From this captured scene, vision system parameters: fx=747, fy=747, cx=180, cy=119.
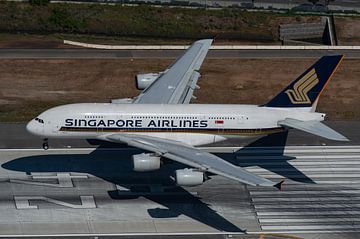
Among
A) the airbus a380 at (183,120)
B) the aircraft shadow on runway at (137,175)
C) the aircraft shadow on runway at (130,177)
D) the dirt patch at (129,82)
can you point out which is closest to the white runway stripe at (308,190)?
the aircraft shadow on runway at (137,175)

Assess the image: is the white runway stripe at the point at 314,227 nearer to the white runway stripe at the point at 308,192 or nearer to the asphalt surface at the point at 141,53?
the white runway stripe at the point at 308,192

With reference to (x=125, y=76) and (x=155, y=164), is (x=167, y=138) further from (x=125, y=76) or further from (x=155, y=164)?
(x=125, y=76)

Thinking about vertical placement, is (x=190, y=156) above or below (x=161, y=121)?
below

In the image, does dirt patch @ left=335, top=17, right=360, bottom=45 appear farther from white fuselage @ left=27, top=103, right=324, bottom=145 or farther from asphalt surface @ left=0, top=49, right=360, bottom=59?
white fuselage @ left=27, top=103, right=324, bottom=145

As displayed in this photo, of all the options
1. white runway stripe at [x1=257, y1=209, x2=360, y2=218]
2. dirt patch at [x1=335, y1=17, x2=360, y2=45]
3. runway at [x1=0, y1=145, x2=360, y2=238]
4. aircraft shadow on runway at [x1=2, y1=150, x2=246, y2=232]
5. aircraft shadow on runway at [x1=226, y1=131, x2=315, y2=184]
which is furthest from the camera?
dirt patch at [x1=335, y1=17, x2=360, y2=45]

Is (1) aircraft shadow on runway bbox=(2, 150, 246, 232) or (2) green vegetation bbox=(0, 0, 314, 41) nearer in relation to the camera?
(1) aircraft shadow on runway bbox=(2, 150, 246, 232)

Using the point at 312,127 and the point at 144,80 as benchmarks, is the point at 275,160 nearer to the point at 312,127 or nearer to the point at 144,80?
the point at 312,127

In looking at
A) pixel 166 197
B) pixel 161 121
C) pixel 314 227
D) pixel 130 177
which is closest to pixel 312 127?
pixel 314 227

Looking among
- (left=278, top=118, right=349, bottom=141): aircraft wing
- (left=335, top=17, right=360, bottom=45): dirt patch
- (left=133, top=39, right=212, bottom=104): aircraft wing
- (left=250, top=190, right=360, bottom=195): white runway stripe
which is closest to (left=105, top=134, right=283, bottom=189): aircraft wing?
(left=250, top=190, right=360, bottom=195): white runway stripe
